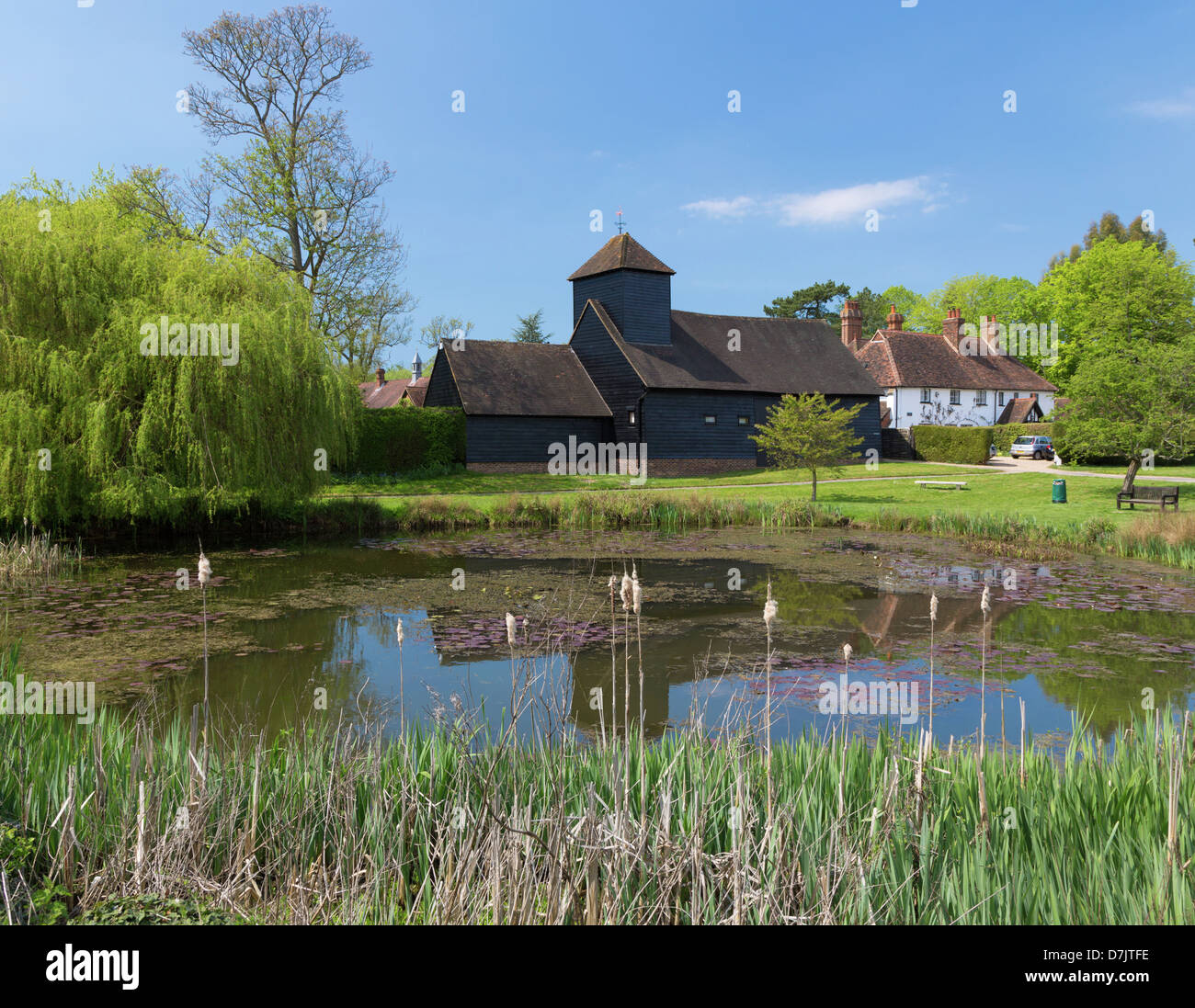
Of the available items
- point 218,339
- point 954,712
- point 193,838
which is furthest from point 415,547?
point 193,838

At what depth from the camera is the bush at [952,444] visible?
4231 cm

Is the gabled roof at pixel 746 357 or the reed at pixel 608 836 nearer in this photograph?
the reed at pixel 608 836

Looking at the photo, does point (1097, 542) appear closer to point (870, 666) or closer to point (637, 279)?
point (870, 666)

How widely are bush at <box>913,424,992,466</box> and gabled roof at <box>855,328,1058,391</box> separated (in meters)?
8.03

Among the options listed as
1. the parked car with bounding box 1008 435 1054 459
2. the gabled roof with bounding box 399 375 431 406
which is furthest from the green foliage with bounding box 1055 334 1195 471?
the gabled roof with bounding box 399 375 431 406

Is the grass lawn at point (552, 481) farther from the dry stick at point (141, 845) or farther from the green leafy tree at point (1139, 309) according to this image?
the dry stick at point (141, 845)

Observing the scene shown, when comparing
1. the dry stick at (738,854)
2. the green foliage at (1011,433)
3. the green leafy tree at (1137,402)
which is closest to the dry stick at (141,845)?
the dry stick at (738,854)

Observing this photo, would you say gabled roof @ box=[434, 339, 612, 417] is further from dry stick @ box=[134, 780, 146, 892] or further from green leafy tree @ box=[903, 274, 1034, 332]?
green leafy tree @ box=[903, 274, 1034, 332]

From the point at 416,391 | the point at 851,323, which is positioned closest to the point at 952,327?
the point at 851,323

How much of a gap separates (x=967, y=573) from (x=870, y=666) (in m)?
7.21

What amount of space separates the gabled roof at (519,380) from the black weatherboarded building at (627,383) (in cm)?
5
